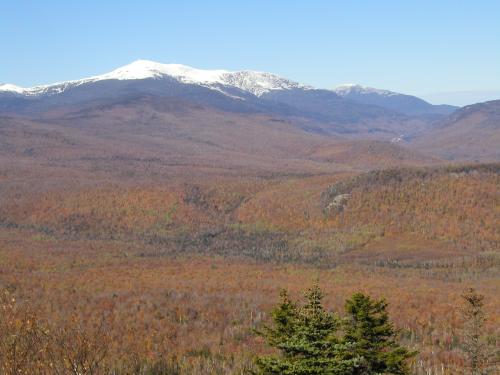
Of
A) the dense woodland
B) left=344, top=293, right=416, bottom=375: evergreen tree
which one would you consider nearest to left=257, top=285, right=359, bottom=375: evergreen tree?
the dense woodland

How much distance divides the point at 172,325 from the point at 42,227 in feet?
149

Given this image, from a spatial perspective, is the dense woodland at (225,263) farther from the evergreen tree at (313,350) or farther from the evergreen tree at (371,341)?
the evergreen tree at (371,341)

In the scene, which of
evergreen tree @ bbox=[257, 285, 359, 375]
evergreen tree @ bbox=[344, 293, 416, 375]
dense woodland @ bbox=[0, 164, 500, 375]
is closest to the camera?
evergreen tree @ bbox=[257, 285, 359, 375]

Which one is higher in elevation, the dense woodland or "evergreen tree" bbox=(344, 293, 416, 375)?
"evergreen tree" bbox=(344, 293, 416, 375)

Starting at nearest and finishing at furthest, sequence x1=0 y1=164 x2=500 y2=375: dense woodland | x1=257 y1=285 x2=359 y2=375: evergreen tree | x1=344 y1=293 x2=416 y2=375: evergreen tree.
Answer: x1=257 y1=285 x2=359 y2=375: evergreen tree < x1=344 y1=293 x2=416 y2=375: evergreen tree < x1=0 y1=164 x2=500 y2=375: dense woodland

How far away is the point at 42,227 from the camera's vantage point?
2677 inches

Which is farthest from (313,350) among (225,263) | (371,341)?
(225,263)

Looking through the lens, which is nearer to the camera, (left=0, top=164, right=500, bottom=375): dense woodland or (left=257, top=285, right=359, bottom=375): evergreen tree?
(left=257, top=285, right=359, bottom=375): evergreen tree

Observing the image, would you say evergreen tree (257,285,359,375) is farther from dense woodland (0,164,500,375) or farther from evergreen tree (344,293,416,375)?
evergreen tree (344,293,416,375)

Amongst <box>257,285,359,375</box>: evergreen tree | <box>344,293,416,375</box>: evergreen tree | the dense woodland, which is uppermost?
<box>257,285,359,375</box>: evergreen tree

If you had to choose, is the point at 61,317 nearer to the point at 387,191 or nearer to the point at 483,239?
the point at 483,239

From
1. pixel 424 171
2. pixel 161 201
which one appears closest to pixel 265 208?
pixel 161 201

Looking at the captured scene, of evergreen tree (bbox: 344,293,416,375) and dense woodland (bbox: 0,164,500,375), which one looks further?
dense woodland (bbox: 0,164,500,375)

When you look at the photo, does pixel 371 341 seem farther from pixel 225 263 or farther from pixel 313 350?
pixel 225 263
